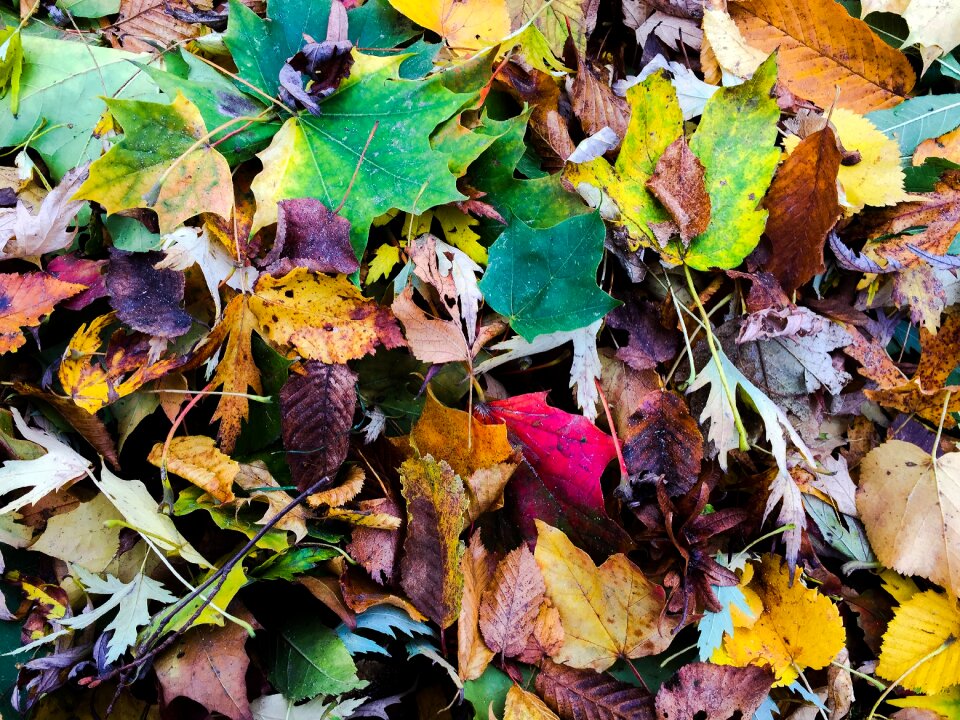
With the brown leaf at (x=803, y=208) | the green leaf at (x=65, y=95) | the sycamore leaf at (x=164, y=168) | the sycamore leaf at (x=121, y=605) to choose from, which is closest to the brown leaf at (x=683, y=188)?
the brown leaf at (x=803, y=208)

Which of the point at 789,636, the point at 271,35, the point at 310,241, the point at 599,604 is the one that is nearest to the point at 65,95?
the point at 271,35

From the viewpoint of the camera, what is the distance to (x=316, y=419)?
2.92 feet

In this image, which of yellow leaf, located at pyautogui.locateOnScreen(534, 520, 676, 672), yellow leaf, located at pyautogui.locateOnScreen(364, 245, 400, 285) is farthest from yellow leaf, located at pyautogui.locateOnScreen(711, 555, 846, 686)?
yellow leaf, located at pyautogui.locateOnScreen(364, 245, 400, 285)

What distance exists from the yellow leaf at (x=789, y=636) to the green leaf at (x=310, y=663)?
21.6 inches

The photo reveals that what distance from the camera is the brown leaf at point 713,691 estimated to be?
95cm

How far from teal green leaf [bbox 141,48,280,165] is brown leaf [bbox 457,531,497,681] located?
2.14 feet

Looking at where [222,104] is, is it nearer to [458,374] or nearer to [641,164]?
[458,374]

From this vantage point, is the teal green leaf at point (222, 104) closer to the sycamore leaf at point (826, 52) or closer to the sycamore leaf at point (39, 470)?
the sycamore leaf at point (39, 470)

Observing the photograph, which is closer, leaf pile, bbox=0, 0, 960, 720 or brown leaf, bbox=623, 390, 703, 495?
leaf pile, bbox=0, 0, 960, 720

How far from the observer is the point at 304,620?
93cm

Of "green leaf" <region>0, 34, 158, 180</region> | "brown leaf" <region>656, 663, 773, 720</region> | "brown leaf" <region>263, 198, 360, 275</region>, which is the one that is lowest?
"brown leaf" <region>656, 663, 773, 720</region>

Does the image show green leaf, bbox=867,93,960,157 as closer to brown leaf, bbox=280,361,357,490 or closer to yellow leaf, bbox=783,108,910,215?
yellow leaf, bbox=783,108,910,215

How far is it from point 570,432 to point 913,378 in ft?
2.16

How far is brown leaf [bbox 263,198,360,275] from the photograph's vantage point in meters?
0.90
